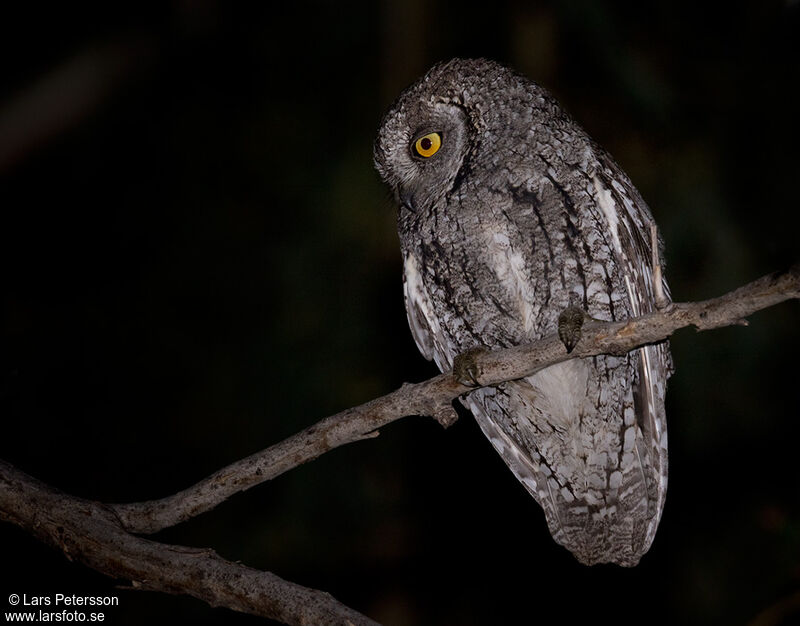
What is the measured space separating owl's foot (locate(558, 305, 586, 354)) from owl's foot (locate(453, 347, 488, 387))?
0.90 feet

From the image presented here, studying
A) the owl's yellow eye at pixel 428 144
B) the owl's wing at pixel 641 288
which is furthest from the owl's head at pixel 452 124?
the owl's wing at pixel 641 288

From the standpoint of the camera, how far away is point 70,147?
5.29m

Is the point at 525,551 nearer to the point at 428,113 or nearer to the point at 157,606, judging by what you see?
the point at 157,606

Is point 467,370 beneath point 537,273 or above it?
beneath

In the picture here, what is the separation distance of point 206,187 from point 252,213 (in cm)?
39

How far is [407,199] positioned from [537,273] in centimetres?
55

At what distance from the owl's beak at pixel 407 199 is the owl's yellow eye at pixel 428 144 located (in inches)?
5.4

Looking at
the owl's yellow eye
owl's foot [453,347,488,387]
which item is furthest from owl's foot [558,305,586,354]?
the owl's yellow eye

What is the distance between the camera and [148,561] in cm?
202

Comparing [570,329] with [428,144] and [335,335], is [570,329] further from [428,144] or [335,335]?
[335,335]

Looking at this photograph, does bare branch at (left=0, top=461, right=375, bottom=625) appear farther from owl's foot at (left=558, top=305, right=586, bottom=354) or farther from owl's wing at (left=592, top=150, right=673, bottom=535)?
owl's wing at (left=592, top=150, right=673, bottom=535)

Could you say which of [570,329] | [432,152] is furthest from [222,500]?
[432,152]

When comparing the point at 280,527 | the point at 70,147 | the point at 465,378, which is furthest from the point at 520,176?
the point at 70,147

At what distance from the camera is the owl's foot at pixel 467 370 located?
6.98 ft
